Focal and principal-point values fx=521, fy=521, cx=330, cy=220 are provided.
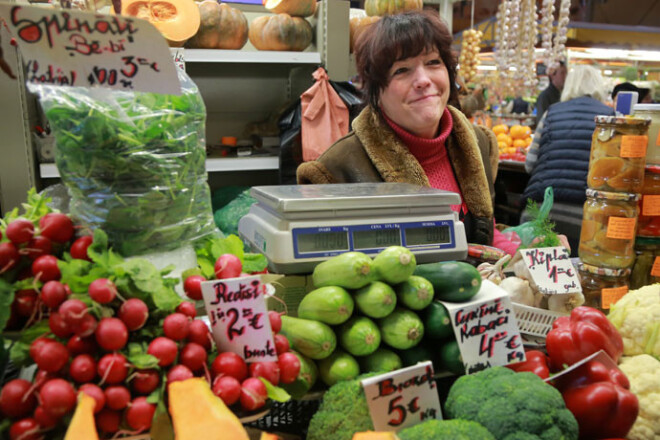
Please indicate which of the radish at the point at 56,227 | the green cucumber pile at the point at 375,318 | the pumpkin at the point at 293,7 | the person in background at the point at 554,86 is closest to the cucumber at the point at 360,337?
the green cucumber pile at the point at 375,318

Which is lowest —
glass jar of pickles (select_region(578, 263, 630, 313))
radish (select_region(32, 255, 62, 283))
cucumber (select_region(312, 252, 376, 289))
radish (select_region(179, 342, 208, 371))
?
glass jar of pickles (select_region(578, 263, 630, 313))

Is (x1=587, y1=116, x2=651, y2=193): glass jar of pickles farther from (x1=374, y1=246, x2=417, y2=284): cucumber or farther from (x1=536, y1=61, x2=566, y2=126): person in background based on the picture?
(x1=536, y1=61, x2=566, y2=126): person in background

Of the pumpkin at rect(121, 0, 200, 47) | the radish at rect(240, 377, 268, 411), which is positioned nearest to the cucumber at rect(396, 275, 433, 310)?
the radish at rect(240, 377, 268, 411)

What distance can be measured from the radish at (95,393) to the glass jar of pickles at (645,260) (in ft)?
5.27

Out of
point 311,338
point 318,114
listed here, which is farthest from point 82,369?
point 318,114

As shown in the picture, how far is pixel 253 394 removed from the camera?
79 cm

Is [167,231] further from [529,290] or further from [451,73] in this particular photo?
[451,73]

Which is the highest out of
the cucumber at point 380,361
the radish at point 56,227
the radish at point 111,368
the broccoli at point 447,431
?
the radish at point 56,227

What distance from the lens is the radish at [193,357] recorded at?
800 mm

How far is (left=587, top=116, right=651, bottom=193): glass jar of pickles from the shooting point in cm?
152

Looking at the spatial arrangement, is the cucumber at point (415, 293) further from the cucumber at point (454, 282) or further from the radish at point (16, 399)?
the radish at point (16, 399)

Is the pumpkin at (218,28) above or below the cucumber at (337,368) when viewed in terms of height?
above

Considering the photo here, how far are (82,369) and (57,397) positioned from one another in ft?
0.15

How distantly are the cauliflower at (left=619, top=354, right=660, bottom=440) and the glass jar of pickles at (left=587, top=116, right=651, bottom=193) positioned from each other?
612 millimetres
